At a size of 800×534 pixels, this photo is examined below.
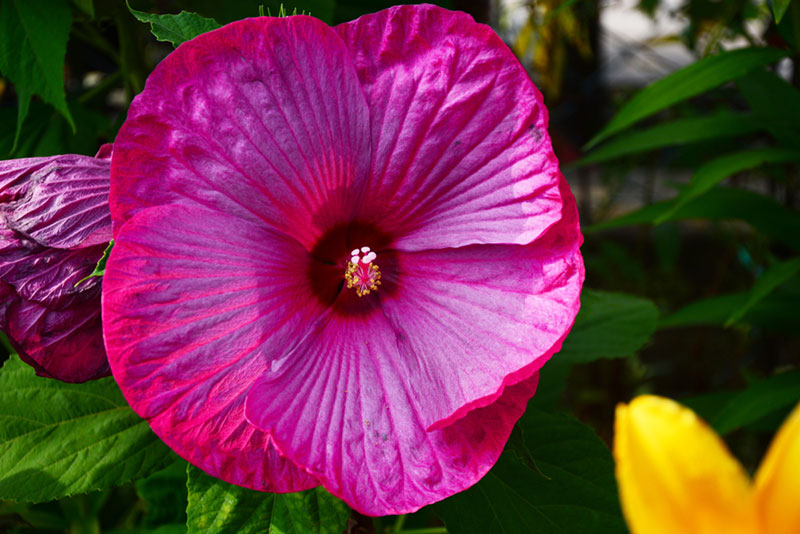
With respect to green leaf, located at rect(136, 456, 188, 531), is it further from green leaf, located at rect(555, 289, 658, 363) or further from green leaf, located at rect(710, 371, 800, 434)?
green leaf, located at rect(710, 371, 800, 434)

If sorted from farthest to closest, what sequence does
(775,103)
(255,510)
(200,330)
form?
(775,103) < (255,510) < (200,330)

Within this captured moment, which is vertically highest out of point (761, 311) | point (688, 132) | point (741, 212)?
point (688, 132)

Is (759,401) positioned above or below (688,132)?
below

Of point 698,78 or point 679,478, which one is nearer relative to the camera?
point 679,478

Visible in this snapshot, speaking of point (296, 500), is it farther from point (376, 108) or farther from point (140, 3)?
point (140, 3)

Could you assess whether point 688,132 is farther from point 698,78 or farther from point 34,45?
point 34,45

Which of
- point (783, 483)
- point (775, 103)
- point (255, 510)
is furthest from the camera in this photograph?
point (775, 103)

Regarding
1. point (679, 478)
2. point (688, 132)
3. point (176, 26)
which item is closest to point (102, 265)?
point (176, 26)

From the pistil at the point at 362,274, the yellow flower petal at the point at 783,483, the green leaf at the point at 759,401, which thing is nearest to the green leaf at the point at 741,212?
the green leaf at the point at 759,401
